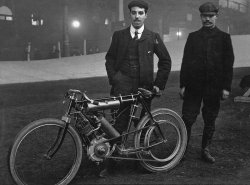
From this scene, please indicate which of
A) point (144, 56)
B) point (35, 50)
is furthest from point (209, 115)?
point (35, 50)

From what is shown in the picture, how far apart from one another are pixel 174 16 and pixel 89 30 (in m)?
14.0

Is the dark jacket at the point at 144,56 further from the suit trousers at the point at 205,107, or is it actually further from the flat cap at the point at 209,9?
the flat cap at the point at 209,9

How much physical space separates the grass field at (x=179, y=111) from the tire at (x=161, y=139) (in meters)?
0.14

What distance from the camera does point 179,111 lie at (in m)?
8.77

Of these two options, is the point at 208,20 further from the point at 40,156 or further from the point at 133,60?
the point at 40,156

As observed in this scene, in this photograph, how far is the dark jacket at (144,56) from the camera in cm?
470

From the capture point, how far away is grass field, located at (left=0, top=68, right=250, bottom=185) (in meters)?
4.48

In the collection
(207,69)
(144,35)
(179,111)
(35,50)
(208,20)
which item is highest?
(208,20)

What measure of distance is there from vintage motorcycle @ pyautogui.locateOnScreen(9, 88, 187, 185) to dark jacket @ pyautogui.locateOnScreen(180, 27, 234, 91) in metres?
0.67

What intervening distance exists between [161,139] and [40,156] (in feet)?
4.94

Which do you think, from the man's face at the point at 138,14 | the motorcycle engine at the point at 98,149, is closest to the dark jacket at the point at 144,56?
the man's face at the point at 138,14

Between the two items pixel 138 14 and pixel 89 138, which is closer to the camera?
pixel 89 138

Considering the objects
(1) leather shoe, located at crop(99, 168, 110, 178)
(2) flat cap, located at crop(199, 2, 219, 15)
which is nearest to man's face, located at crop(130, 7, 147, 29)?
(2) flat cap, located at crop(199, 2, 219, 15)

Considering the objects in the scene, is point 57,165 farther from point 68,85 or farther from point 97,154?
point 68,85
